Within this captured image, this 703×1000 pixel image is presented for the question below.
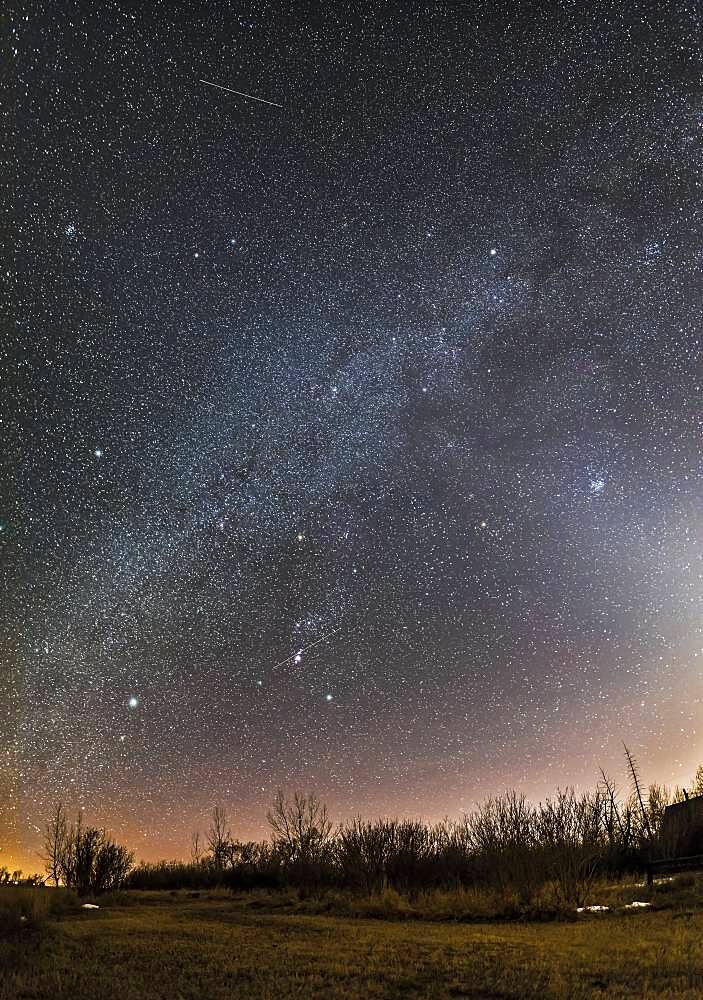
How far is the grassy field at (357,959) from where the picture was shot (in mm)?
9516

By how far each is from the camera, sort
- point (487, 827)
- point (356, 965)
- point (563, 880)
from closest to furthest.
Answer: point (356, 965)
point (563, 880)
point (487, 827)

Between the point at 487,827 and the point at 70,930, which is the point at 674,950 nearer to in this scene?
the point at 70,930

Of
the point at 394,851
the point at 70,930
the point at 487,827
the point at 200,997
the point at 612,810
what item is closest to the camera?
the point at 200,997

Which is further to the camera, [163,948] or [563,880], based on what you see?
[563,880]

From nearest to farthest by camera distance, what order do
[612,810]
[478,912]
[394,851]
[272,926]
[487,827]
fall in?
[272,926]
[478,912]
[487,827]
[394,851]
[612,810]

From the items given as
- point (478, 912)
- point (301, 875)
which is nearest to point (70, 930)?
point (478, 912)

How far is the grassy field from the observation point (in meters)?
9.52

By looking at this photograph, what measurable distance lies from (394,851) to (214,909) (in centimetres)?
1318

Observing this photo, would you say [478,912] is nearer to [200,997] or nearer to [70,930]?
[70,930]

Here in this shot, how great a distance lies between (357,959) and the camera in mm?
11977

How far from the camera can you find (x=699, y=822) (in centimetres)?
3862

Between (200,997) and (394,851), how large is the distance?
1174 inches

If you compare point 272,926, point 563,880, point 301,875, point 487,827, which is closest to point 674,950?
point 272,926

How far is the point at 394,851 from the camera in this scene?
37094mm
